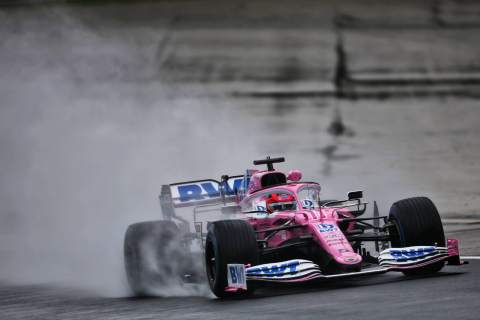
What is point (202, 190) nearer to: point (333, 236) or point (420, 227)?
point (333, 236)

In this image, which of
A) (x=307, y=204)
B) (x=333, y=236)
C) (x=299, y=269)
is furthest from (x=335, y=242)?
(x=307, y=204)

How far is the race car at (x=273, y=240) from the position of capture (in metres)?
11.1

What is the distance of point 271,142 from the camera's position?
2008 cm

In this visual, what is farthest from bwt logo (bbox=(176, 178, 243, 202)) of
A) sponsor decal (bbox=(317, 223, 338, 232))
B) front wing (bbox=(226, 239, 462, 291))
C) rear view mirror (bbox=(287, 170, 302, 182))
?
front wing (bbox=(226, 239, 462, 291))

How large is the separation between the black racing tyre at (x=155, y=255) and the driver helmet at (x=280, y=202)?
1.32 meters

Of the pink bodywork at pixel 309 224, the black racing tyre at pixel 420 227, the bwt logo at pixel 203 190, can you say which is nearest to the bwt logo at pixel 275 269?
the pink bodywork at pixel 309 224

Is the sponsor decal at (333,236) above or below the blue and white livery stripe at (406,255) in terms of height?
above

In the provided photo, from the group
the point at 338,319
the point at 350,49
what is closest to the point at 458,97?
the point at 350,49

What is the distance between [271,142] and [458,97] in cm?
372

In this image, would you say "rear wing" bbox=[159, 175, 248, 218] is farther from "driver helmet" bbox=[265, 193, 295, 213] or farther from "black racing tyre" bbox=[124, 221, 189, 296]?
"driver helmet" bbox=[265, 193, 295, 213]

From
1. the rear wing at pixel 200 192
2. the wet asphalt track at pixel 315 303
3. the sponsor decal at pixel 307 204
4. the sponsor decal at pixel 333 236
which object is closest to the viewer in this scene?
the wet asphalt track at pixel 315 303

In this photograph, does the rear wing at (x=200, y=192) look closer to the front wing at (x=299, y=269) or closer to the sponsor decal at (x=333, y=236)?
the sponsor decal at (x=333, y=236)

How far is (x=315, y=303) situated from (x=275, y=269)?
1225 millimetres

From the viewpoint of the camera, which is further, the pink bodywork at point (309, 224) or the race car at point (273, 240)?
the pink bodywork at point (309, 224)
